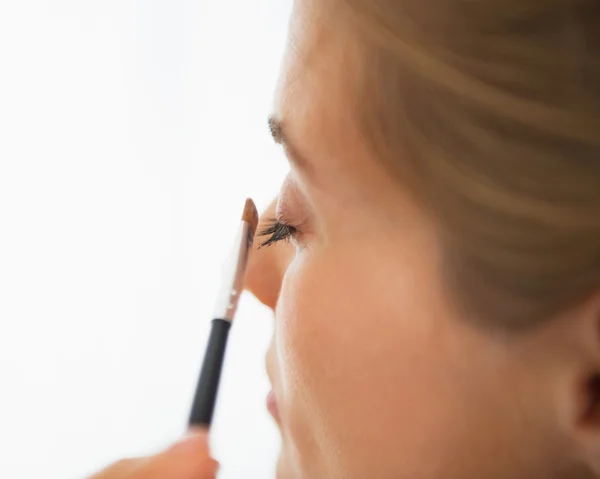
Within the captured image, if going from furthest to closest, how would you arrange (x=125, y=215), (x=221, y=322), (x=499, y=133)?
1. (x=125, y=215)
2. (x=221, y=322)
3. (x=499, y=133)

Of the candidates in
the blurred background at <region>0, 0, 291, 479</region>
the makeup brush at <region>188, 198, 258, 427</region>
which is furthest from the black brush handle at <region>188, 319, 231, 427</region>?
the blurred background at <region>0, 0, 291, 479</region>

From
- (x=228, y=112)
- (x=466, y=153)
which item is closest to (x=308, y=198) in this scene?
(x=466, y=153)

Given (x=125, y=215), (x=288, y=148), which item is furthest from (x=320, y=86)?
(x=125, y=215)

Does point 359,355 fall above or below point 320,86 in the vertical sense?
below

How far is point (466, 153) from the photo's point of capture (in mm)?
294

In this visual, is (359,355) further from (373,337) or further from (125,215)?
(125,215)

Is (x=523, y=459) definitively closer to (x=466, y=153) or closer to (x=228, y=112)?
(x=466, y=153)

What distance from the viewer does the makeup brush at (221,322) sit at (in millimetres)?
370

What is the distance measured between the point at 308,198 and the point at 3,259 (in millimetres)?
449

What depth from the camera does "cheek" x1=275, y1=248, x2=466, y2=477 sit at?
319mm

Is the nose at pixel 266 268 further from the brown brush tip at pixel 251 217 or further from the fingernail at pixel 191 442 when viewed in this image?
the fingernail at pixel 191 442

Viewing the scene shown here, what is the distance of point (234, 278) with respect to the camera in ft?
1.47

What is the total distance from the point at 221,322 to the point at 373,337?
0.44 ft

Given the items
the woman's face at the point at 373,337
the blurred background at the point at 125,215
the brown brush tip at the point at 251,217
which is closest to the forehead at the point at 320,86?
the woman's face at the point at 373,337
